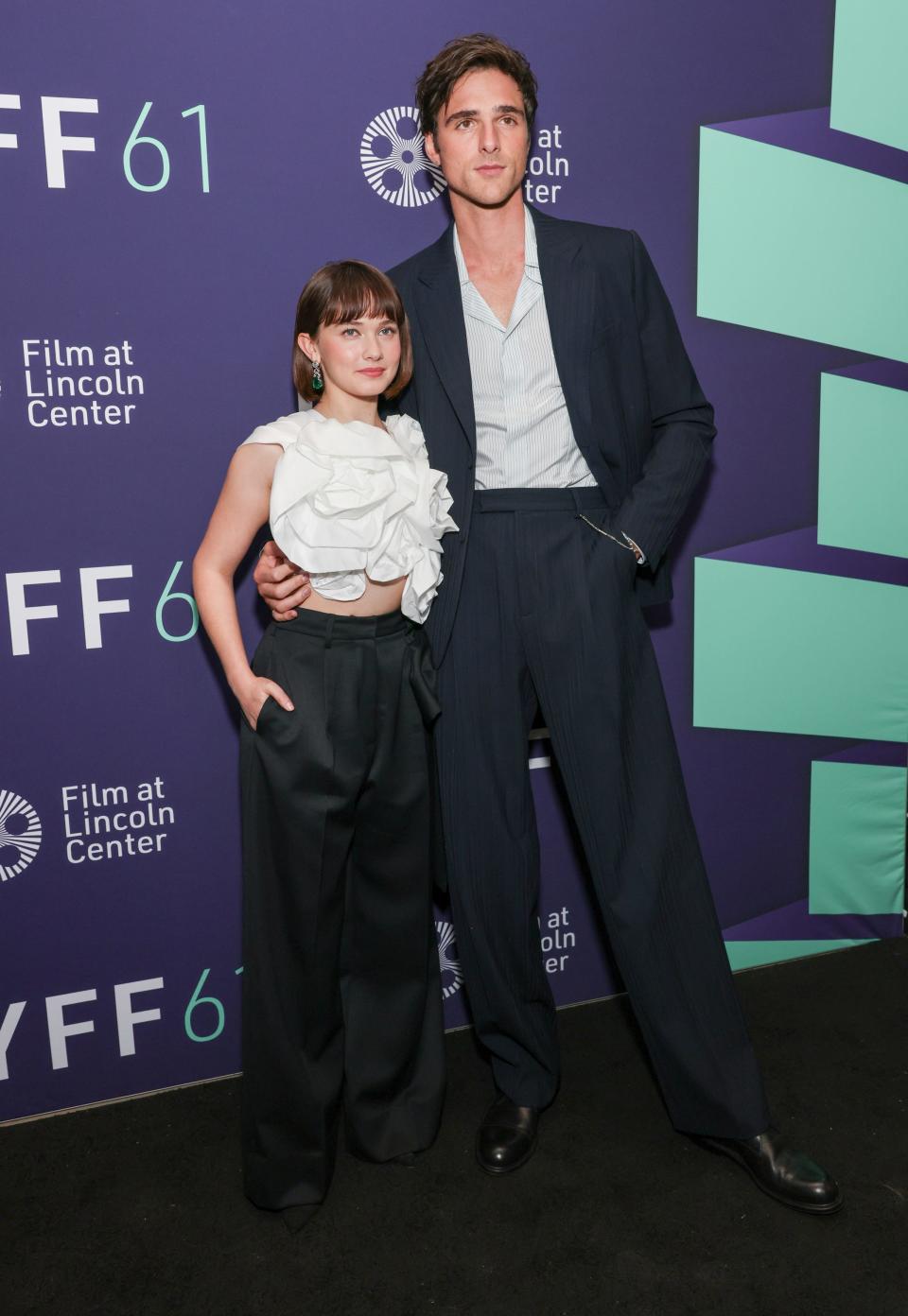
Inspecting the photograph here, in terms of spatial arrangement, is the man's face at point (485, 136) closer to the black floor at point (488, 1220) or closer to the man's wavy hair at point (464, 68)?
the man's wavy hair at point (464, 68)

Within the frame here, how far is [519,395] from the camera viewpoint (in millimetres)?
2090

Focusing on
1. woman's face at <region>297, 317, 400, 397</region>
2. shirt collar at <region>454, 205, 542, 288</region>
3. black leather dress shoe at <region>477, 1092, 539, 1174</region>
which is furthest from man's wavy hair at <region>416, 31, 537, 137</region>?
black leather dress shoe at <region>477, 1092, 539, 1174</region>

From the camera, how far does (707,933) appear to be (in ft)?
7.08

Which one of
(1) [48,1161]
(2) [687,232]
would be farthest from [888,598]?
(1) [48,1161]

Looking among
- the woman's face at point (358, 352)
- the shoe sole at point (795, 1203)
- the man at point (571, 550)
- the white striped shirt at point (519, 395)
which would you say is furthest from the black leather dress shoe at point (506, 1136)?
the woman's face at point (358, 352)

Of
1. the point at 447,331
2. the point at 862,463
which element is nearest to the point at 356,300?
the point at 447,331

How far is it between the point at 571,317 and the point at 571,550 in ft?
1.39

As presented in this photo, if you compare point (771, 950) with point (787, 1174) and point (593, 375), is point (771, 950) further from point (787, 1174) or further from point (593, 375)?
point (593, 375)

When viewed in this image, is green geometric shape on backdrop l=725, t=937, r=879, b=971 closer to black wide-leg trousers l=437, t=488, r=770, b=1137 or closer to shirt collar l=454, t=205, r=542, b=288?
black wide-leg trousers l=437, t=488, r=770, b=1137

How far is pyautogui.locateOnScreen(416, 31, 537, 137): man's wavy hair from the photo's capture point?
6.57 ft

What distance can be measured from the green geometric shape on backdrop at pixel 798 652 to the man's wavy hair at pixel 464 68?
1.17 m

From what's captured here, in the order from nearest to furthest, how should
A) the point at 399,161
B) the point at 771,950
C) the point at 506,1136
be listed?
the point at 506,1136
the point at 399,161
the point at 771,950

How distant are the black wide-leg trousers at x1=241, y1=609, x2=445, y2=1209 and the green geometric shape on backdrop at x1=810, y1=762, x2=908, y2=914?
123 centimetres

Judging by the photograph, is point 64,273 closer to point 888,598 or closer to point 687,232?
point 687,232
